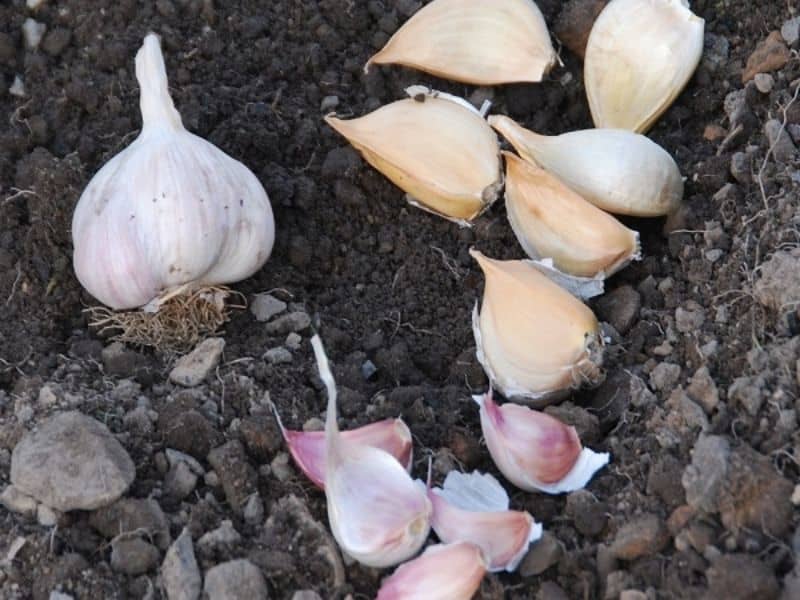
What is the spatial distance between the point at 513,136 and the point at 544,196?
107mm

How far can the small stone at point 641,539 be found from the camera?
1.11 meters

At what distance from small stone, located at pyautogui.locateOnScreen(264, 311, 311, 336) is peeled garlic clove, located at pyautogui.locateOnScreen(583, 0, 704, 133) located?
49 cm

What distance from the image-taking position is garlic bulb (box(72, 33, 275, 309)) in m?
1.37

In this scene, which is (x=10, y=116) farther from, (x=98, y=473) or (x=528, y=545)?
(x=528, y=545)

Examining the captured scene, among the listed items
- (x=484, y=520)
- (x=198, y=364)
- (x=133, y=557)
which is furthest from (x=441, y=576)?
(x=198, y=364)

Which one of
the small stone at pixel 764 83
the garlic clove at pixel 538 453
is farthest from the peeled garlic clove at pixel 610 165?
the garlic clove at pixel 538 453

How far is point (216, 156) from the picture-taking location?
1445mm

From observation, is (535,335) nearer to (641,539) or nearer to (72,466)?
(641,539)

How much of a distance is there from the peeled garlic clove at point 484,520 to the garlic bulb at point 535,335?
0.48 feet

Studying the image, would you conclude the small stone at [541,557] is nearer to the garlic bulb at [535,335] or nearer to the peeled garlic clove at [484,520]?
the peeled garlic clove at [484,520]

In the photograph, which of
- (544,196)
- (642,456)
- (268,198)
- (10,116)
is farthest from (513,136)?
(10,116)

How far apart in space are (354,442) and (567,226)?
0.40 m

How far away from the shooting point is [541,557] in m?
1.15

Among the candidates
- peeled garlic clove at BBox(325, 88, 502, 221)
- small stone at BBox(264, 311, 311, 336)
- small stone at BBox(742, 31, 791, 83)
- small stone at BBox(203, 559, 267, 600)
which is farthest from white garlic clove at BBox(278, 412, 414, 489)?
small stone at BBox(742, 31, 791, 83)
